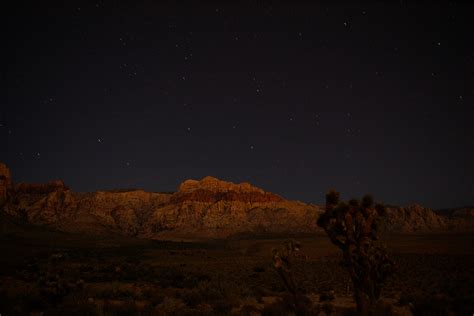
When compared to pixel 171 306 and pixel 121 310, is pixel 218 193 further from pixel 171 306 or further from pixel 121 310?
pixel 121 310

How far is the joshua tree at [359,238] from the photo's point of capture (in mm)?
13094

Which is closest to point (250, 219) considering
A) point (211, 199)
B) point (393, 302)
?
point (211, 199)

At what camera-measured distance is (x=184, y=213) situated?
147750 millimetres

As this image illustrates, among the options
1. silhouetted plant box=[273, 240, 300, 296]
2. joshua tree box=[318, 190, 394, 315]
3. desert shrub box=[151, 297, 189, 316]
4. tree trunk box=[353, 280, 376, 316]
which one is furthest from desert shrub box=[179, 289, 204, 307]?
tree trunk box=[353, 280, 376, 316]

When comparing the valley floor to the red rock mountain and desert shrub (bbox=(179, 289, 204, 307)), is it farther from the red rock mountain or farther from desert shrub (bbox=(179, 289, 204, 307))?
the red rock mountain

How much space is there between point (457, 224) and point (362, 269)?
474 ft

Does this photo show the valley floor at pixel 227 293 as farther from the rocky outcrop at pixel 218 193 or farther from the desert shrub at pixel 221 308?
the rocky outcrop at pixel 218 193

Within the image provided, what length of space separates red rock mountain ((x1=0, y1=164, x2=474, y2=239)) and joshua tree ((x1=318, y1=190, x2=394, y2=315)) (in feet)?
368

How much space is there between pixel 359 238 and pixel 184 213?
452ft

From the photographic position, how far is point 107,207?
495 feet

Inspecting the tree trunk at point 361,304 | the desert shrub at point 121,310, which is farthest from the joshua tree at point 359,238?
the desert shrub at point 121,310

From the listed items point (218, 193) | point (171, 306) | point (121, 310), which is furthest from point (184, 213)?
point (121, 310)

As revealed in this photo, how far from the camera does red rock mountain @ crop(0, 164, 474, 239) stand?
5187 inches

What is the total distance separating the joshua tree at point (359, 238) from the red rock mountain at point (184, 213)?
11227 centimetres
